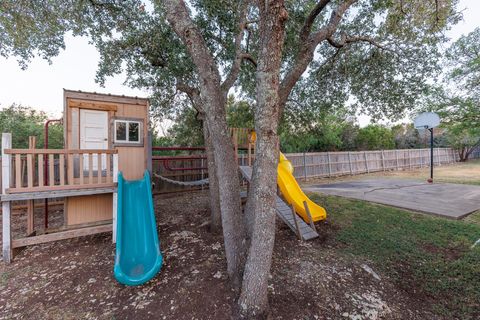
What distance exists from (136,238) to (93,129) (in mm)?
2565

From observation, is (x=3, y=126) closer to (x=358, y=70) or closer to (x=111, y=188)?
(x=111, y=188)

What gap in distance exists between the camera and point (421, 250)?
3.09 m

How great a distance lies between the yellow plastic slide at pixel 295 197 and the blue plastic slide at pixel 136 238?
2.59 m

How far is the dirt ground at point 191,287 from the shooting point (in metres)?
1.98

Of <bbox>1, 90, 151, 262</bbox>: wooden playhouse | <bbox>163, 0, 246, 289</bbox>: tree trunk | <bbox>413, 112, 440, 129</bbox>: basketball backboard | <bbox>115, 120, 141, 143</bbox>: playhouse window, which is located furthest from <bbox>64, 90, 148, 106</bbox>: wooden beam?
<bbox>413, 112, 440, 129</bbox>: basketball backboard

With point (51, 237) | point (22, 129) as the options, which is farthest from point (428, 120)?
point (22, 129)

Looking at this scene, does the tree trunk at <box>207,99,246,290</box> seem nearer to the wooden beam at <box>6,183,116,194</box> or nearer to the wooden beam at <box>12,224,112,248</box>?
the wooden beam at <box>6,183,116,194</box>

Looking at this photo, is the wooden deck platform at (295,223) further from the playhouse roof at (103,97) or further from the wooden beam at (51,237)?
the playhouse roof at (103,97)

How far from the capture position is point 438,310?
206cm

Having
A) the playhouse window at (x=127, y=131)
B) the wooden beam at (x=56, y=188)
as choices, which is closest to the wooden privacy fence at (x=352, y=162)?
the playhouse window at (x=127, y=131)

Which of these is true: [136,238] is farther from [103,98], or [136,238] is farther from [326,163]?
[326,163]

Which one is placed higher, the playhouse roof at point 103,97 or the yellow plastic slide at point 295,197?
the playhouse roof at point 103,97

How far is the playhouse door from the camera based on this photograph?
404 cm

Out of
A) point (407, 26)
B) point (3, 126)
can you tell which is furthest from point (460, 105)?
point (3, 126)
